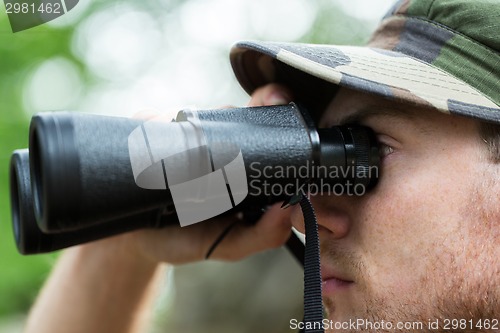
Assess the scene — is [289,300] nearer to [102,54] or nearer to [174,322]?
[174,322]

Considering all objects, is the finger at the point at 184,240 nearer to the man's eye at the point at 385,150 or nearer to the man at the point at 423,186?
the man at the point at 423,186

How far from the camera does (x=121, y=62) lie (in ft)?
33.3

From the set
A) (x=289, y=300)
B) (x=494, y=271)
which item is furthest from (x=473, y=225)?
(x=289, y=300)

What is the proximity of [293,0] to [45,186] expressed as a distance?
10.5 metres

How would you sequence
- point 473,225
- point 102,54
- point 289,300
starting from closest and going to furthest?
point 473,225 < point 289,300 < point 102,54

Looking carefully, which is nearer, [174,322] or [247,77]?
[247,77]

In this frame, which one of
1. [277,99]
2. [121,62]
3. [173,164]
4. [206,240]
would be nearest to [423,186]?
[277,99]

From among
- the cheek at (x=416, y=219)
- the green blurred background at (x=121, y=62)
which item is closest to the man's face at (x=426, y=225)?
the cheek at (x=416, y=219)

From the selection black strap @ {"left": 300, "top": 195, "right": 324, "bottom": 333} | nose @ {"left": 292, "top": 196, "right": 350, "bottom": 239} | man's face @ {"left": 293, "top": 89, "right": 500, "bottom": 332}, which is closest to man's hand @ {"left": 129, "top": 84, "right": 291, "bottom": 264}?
nose @ {"left": 292, "top": 196, "right": 350, "bottom": 239}

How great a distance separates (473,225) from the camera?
1415 millimetres

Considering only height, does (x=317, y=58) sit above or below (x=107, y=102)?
above

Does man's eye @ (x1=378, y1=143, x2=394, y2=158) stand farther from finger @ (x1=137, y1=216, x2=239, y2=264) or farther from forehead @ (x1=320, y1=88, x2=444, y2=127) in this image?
finger @ (x1=137, y1=216, x2=239, y2=264)

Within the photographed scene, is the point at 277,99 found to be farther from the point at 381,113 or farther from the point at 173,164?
the point at 173,164

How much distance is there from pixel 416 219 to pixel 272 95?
1.66 ft
